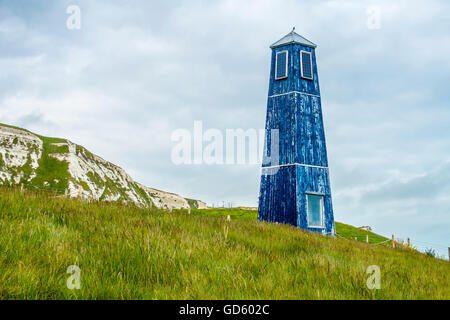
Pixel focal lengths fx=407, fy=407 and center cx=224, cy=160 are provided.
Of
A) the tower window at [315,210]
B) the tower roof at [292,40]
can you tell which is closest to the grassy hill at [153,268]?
the tower window at [315,210]

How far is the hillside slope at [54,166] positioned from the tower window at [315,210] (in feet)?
254

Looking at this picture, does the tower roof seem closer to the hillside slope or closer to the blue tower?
the blue tower

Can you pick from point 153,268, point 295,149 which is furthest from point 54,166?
point 153,268

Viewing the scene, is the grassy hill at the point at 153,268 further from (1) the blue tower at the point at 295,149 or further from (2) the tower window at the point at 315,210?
(2) the tower window at the point at 315,210

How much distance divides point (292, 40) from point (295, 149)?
6918 mm

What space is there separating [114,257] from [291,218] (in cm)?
1856

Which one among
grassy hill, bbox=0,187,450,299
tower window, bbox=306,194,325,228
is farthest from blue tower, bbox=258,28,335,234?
grassy hill, bbox=0,187,450,299

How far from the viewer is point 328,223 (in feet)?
78.3

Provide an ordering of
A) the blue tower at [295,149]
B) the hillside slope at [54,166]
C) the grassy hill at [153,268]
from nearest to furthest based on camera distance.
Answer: the grassy hill at [153,268] < the blue tower at [295,149] < the hillside slope at [54,166]

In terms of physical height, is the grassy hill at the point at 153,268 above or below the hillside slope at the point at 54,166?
below

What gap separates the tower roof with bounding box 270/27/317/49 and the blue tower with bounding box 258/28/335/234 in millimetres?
61

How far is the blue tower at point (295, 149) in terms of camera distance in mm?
23000

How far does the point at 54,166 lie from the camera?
107 m
